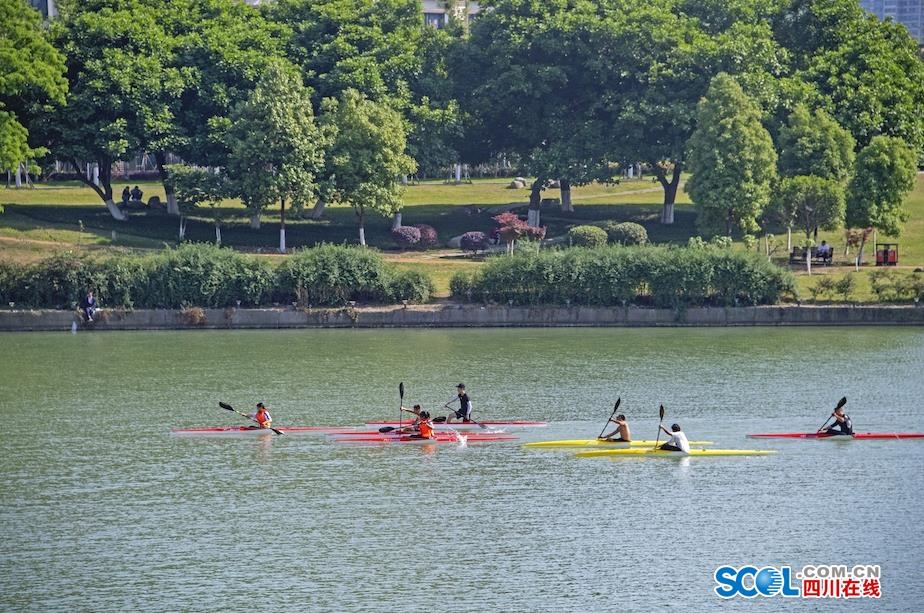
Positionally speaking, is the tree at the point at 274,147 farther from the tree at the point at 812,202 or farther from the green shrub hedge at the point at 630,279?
the tree at the point at 812,202

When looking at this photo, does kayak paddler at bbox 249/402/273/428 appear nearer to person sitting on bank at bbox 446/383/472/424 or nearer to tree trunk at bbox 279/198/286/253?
person sitting on bank at bbox 446/383/472/424

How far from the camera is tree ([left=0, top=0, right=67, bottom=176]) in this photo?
89.4 meters

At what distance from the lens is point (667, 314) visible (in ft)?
262

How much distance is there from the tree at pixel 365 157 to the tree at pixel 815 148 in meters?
21.9

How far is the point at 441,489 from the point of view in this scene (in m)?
43.1

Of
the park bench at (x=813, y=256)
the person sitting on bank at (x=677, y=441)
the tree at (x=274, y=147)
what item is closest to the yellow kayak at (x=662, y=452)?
the person sitting on bank at (x=677, y=441)

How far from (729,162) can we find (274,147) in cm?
2554

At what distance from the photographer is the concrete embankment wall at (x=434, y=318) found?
3108 inches

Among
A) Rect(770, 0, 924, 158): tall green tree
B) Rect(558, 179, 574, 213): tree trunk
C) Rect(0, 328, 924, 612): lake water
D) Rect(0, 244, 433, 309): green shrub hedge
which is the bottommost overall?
Rect(0, 328, 924, 612): lake water

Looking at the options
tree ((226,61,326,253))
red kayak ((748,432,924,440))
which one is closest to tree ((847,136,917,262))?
tree ((226,61,326,253))

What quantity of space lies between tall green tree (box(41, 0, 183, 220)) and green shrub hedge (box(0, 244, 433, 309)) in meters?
13.9

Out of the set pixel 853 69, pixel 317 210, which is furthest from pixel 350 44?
pixel 853 69

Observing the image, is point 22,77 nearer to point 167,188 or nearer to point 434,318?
point 167,188

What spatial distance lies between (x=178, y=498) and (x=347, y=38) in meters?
61.0
